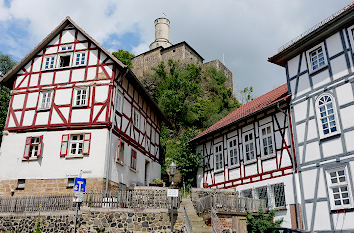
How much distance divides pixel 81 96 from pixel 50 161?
4057mm

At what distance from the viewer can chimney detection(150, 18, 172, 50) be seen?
6056 cm

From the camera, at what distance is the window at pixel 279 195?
1733cm

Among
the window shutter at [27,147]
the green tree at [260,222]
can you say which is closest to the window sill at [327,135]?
the green tree at [260,222]

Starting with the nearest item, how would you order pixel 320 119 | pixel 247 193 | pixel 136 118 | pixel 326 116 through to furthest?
1. pixel 326 116
2. pixel 320 119
3. pixel 247 193
4. pixel 136 118

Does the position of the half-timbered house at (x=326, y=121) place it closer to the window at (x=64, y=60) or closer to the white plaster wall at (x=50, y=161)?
the white plaster wall at (x=50, y=161)

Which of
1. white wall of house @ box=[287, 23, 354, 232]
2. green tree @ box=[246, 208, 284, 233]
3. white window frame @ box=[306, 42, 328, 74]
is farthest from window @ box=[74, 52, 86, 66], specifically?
green tree @ box=[246, 208, 284, 233]

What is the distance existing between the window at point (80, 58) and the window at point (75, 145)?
4645 mm

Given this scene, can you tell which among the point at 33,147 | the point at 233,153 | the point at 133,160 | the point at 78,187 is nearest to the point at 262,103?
the point at 233,153

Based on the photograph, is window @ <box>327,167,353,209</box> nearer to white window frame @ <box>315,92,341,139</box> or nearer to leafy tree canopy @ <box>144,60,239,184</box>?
white window frame @ <box>315,92,341,139</box>

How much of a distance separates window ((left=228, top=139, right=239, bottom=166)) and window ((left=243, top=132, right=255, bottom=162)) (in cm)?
82

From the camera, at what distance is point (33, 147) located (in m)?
19.9

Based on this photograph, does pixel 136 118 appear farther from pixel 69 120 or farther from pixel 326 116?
pixel 326 116

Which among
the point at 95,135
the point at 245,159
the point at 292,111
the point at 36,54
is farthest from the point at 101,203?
the point at 36,54

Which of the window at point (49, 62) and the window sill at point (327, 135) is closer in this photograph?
the window sill at point (327, 135)
